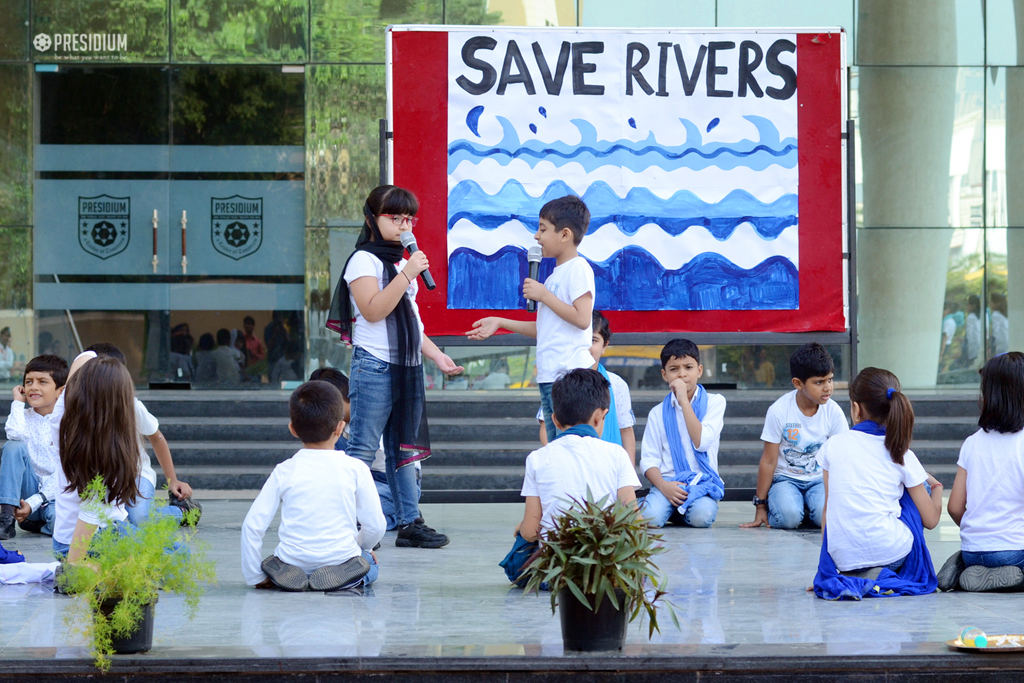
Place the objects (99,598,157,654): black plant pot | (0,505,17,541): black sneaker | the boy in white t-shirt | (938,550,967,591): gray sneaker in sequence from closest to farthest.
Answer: (99,598,157,654): black plant pot → (938,550,967,591): gray sneaker → the boy in white t-shirt → (0,505,17,541): black sneaker

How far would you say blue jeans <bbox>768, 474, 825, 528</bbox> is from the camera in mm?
6426

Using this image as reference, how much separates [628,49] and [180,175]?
5.79 metres

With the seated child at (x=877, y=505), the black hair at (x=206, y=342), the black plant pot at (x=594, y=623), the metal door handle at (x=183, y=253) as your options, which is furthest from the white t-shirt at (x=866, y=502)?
the metal door handle at (x=183, y=253)

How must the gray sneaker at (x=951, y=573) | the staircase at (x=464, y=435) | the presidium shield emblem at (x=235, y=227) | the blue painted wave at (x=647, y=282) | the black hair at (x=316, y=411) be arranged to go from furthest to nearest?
the presidium shield emblem at (x=235, y=227), the staircase at (x=464, y=435), the blue painted wave at (x=647, y=282), the gray sneaker at (x=951, y=573), the black hair at (x=316, y=411)

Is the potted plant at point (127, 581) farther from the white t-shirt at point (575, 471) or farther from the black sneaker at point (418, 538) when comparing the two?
the black sneaker at point (418, 538)

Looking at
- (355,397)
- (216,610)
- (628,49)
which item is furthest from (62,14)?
(216,610)

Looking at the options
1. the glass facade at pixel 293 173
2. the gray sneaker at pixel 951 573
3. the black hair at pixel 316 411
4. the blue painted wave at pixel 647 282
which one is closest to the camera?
the black hair at pixel 316 411

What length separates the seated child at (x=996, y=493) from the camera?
183 inches

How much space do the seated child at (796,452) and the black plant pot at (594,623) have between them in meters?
3.17

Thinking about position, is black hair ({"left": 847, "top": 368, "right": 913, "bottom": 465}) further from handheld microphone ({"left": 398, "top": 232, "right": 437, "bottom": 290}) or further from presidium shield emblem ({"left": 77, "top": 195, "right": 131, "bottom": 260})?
presidium shield emblem ({"left": 77, "top": 195, "right": 131, "bottom": 260})

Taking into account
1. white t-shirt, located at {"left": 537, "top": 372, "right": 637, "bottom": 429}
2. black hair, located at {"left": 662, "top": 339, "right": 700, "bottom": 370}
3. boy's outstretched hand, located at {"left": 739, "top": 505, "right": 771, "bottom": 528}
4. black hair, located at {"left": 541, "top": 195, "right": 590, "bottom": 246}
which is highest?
black hair, located at {"left": 541, "top": 195, "right": 590, "bottom": 246}

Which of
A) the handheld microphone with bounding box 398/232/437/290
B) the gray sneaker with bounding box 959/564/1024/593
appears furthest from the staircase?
the gray sneaker with bounding box 959/564/1024/593

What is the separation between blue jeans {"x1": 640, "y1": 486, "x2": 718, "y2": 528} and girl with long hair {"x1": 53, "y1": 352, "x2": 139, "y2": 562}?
3.05 m

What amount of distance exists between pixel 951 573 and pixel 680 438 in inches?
82.5
